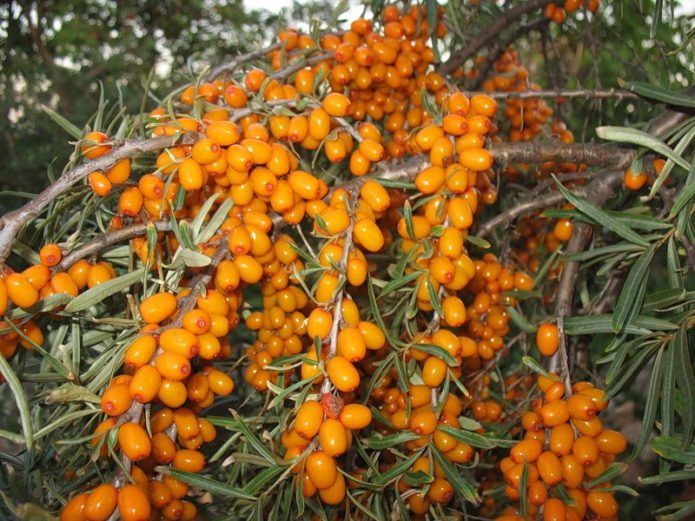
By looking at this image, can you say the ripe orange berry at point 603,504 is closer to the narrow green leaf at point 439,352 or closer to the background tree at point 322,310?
the background tree at point 322,310

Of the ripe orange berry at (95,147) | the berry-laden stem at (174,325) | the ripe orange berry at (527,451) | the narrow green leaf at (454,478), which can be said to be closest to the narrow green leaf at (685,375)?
the ripe orange berry at (527,451)

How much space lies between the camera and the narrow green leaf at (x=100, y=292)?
0.88 metres

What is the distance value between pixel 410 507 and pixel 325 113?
0.80m

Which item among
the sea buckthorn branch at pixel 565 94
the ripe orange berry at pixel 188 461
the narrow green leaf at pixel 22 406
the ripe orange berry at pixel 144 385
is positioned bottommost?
the ripe orange berry at pixel 188 461

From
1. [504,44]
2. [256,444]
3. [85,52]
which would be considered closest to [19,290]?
[256,444]

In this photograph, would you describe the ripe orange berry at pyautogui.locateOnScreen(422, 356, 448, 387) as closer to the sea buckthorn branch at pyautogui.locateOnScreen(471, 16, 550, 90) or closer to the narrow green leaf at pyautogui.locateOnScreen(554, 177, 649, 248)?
the narrow green leaf at pyautogui.locateOnScreen(554, 177, 649, 248)

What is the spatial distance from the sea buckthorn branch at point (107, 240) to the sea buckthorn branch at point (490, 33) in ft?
3.15

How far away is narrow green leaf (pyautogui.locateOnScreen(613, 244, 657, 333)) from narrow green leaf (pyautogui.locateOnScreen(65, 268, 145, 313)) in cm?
82

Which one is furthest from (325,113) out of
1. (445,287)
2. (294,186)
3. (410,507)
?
(410,507)

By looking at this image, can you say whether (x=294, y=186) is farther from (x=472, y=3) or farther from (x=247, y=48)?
(x=247, y=48)

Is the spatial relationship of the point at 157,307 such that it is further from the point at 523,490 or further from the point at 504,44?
the point at 504,44

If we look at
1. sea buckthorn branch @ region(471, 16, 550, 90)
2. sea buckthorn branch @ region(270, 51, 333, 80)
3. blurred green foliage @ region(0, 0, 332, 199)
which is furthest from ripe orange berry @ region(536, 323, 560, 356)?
blurred green foliage @ region(0, 0, 332, 199)

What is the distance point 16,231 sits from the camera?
813 mm

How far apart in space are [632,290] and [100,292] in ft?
2.98
